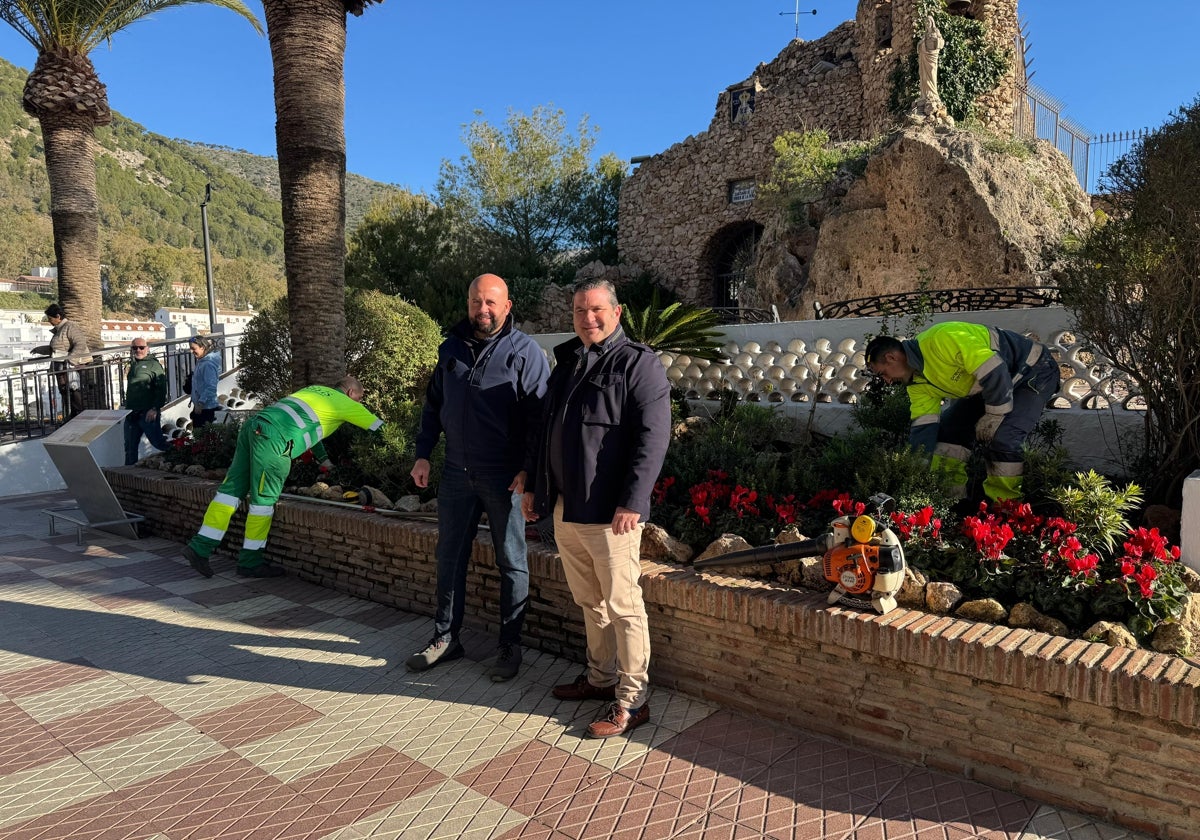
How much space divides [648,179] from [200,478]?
20.2 metres

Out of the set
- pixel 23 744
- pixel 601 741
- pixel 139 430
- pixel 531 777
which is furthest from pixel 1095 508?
pixel 139 430

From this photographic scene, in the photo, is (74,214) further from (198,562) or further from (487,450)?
(487,450)

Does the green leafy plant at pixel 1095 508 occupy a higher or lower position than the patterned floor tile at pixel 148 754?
higher

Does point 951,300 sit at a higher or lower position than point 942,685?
higher

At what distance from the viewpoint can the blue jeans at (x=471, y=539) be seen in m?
3.88

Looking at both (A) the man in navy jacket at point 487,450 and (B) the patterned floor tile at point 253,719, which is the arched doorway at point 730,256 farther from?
(B) the patterned floor tile at point 253,719

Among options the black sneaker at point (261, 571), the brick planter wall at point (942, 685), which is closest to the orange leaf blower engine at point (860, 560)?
the brick planter wall at point (942, 685)

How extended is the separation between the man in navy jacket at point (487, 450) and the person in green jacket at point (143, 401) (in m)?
6.17

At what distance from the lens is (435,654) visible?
406cm

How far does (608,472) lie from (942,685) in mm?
1476

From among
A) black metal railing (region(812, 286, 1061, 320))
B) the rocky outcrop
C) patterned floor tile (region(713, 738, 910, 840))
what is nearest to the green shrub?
black metal railing (region(812, 286, 1061, 320))

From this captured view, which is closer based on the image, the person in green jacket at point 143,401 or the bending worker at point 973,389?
the bending worker at point 973,389

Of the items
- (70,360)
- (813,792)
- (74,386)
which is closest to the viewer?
(813,792)

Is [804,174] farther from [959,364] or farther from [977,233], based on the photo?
[959,364]
